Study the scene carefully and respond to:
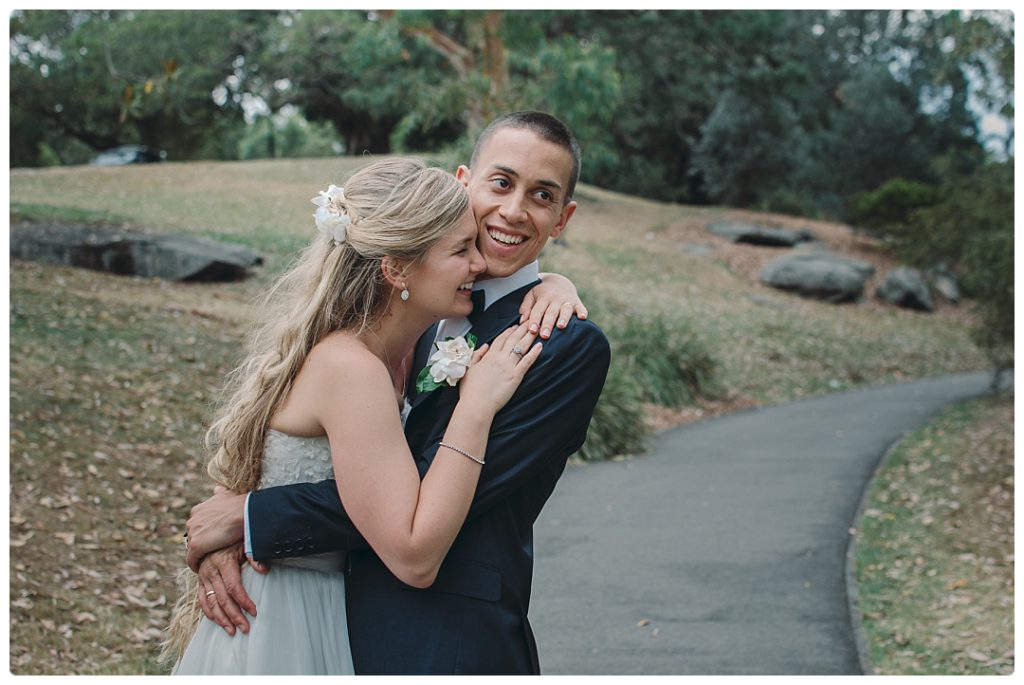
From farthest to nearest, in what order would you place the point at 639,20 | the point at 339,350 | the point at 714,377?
the point at 639,20
the point at 714,377
the point at 339,350

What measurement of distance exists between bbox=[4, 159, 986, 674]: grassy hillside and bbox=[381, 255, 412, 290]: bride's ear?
407 cm

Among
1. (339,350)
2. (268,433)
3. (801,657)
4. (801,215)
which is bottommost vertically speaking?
(801,215)

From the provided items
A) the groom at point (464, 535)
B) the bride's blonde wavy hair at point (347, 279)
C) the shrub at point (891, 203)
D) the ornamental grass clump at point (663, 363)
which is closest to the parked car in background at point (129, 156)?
the shrub at point (891, 203)

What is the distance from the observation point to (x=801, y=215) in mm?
34469

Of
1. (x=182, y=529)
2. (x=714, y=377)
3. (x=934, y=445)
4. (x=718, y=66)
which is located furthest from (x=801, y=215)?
(x=182, y=529)

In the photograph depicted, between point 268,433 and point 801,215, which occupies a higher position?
point 268,433

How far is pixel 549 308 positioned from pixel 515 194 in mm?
391

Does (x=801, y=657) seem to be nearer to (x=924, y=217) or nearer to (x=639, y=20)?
(x=924, y=217)

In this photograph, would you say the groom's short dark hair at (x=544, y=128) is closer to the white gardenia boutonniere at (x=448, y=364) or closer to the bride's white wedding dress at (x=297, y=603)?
the white gardenia boutonniere at (x=448, y=364)

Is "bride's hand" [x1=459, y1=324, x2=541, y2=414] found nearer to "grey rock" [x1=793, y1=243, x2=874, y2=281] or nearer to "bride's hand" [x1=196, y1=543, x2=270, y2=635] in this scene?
"bride's hand" [x1=196, y1=543, x2=270, y2=635]

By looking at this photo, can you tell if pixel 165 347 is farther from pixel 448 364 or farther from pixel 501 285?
pixel 448 364

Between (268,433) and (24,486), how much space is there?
18.9 feet

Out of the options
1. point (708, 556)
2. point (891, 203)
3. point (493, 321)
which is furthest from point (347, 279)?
point (891, 203)
